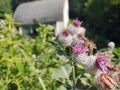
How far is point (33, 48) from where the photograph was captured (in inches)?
196

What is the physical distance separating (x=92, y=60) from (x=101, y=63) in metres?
0.09

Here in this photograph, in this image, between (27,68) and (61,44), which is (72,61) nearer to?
(61,44)

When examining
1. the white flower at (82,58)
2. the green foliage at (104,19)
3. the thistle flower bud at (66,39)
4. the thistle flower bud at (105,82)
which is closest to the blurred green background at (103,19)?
the green foliage at (104,19)

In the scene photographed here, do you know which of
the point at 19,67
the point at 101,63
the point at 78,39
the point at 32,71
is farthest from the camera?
the point at 32,71

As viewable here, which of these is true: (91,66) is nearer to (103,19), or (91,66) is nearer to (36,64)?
(36,64)

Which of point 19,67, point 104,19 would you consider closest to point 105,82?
point 19,67

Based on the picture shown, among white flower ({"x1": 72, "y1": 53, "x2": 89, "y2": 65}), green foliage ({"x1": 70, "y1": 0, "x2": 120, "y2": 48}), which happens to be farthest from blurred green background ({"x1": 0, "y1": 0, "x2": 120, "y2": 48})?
white flower ({"x1": 72, "y1": 53, "x2": 89, "y2": 65})

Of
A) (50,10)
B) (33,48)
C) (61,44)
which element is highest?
(61,44)

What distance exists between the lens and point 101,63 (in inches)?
95.7

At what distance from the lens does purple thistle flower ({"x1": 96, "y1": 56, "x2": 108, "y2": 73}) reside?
2.40 meters

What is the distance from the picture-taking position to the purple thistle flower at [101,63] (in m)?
2.40

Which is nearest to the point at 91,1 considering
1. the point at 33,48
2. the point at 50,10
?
the point at 50,10

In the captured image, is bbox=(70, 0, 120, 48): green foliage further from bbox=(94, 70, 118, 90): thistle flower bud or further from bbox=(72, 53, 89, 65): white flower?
bbox=(94, 70, 118, 90): thistle flower bud

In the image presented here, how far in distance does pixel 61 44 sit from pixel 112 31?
36.8 m
